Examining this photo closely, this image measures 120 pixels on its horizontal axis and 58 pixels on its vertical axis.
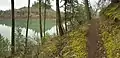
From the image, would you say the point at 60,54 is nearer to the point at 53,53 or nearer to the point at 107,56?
the point at 53,53

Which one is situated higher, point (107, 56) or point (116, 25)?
point (116, 25)

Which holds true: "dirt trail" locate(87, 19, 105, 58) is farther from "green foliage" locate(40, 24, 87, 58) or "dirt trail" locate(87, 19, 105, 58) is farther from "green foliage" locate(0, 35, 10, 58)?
"green foliage" locate(0, 35, 10, 58)

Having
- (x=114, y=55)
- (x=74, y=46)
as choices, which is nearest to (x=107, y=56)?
(x=114, y=55)

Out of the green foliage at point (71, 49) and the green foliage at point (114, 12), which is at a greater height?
the green foliage at point (114, 12)

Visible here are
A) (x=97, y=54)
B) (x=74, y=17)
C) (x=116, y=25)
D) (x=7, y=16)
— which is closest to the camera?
(x=97, y=54)

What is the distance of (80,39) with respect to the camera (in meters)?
9.74

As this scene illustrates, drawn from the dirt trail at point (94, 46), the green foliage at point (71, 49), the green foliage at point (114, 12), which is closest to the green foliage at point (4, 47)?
the green foliage at point (114, 12)

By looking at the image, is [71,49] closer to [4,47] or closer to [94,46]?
[94,46]

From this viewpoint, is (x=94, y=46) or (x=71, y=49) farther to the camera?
(x=71, y=49)

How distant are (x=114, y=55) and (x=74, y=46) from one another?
2.29 meters

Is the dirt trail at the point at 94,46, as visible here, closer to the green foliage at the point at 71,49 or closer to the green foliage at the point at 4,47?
the green foliage at the point at 71,49

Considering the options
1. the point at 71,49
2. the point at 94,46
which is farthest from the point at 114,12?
the point at 71,49

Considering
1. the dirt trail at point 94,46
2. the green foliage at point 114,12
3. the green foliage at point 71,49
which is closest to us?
the dirt trail at point 94,46

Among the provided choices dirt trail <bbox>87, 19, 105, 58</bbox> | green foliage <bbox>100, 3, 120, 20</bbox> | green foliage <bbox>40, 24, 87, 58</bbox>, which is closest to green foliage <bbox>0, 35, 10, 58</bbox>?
green foliage <bbox>100, 3, 120, 20</bbox>
